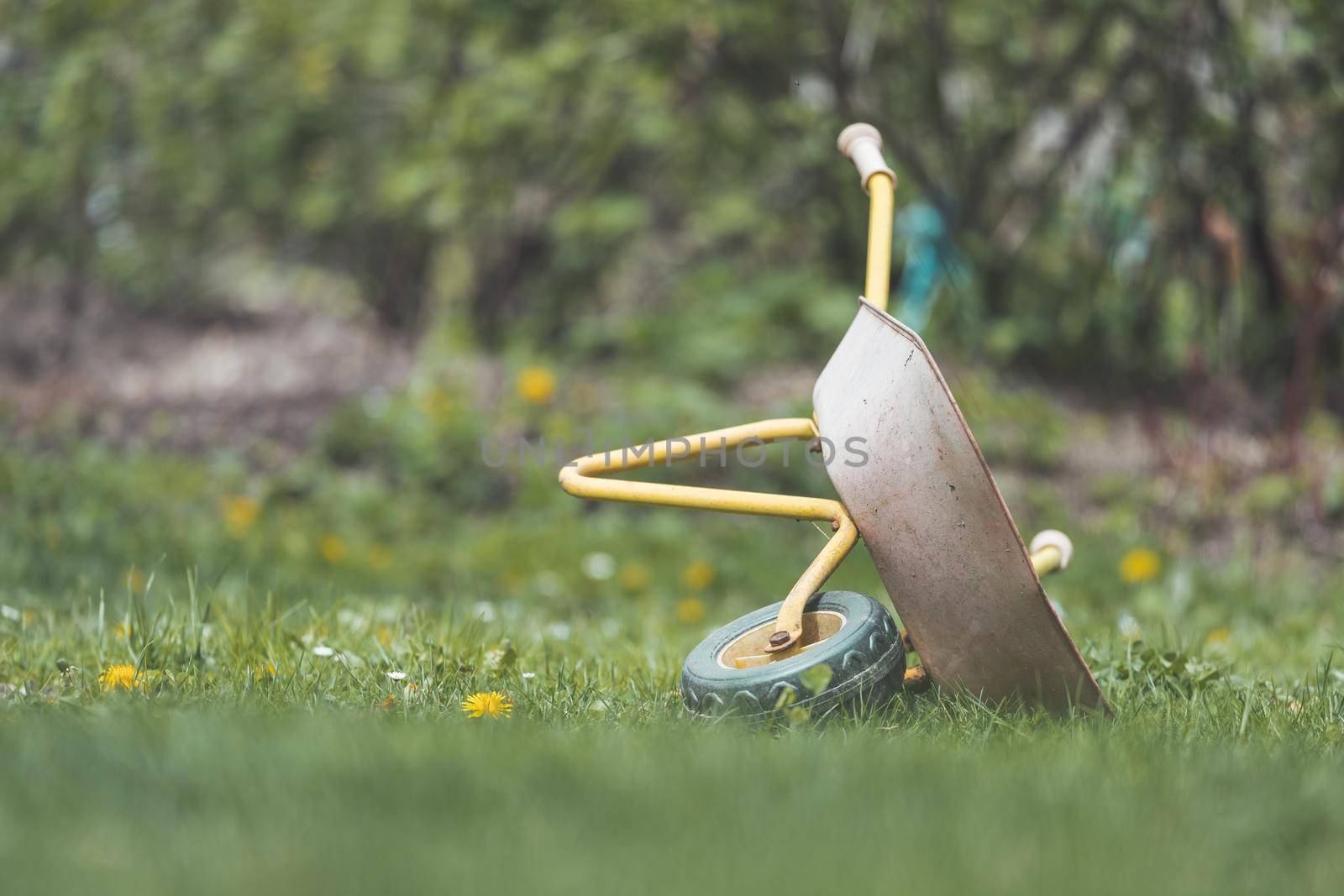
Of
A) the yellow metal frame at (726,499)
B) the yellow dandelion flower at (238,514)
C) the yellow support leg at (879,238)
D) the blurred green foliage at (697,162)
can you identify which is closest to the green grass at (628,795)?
the yellow metal frame at (726,499)

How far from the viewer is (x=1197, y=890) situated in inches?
52.1

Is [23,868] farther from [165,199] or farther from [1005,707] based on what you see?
Result: [165,199]

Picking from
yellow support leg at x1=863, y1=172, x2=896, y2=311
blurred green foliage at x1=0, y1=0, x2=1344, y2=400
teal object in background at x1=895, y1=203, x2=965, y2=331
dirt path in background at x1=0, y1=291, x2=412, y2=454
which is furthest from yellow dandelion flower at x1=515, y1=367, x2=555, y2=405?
yellow support leg at x1=863, y1=172, x2=896, y2=311

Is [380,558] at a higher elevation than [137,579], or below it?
below

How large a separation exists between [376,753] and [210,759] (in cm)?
20

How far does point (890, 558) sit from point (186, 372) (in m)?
4.85

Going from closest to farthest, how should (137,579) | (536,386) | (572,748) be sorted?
1. (572,748)
2. (137,579)
3. (536,386)

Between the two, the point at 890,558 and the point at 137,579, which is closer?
the point at 890,558

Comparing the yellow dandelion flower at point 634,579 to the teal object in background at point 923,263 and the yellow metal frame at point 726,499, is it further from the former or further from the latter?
the yellow metal frame at point 726,499

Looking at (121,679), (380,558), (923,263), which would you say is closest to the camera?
(121,679)

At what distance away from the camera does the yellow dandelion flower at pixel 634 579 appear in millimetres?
4336

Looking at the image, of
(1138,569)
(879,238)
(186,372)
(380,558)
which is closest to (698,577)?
(380,558)

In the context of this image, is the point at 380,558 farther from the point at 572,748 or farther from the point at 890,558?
the point at 572,748

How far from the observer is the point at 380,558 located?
14.5 feet
